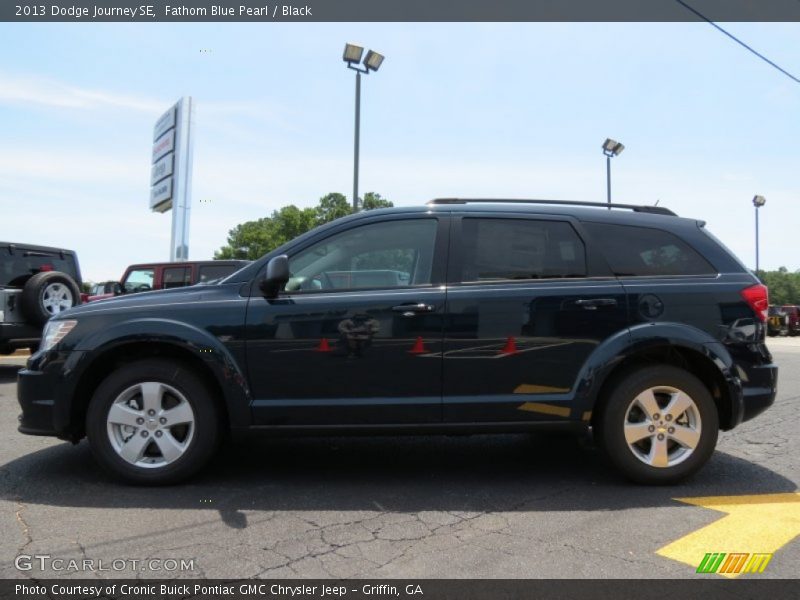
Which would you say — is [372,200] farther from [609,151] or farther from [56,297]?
[56,297]

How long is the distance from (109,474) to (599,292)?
11.2 ft

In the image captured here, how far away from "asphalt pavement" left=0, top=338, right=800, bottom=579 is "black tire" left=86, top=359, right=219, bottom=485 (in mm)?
124

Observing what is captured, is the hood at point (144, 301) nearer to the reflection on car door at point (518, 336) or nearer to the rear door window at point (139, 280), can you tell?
the reflection on car door at point (518, 336)

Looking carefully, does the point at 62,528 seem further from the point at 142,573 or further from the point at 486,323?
the point at 486,323

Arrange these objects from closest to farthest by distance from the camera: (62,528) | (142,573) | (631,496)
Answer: (142,573) → (62,528) → (631,496)

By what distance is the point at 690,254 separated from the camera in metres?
4.28

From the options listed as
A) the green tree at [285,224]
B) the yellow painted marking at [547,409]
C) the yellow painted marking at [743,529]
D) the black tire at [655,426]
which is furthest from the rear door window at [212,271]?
the green tree at [285,224]

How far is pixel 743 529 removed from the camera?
3.34 metres

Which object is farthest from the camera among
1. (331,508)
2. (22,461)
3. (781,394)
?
(781,394)

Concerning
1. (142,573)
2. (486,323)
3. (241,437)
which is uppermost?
(486,323)

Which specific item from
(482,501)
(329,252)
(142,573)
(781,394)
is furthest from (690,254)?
(781,394)

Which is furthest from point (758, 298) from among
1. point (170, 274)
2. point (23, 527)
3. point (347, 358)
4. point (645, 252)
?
point (170, 274)

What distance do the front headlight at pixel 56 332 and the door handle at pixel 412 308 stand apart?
210cm

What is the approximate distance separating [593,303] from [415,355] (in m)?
1.22
